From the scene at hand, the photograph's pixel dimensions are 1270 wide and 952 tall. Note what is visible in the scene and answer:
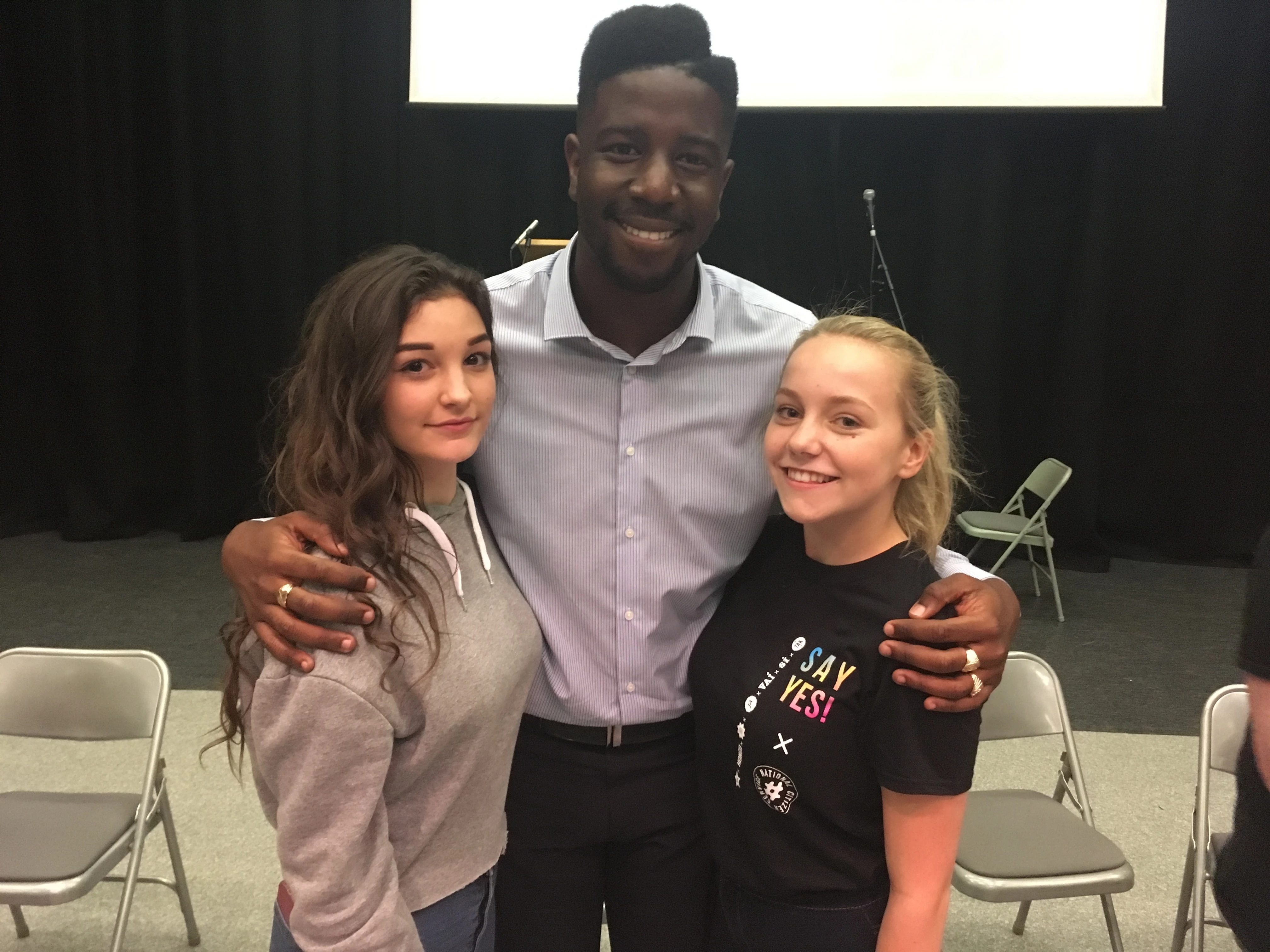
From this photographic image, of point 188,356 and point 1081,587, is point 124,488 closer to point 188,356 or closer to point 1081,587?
point 188,356

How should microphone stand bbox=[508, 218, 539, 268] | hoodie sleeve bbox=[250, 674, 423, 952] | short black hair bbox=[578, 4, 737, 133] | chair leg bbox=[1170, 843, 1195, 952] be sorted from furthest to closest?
1. microphone stand bbox=[508, 218, 539, 268]
2. chair leg bbox=[1170, 843, 1195, 952]
3. short black hair bbox=[578, 4, 737, 133]
4. hoodie sleeve bbox=[250, 674, 423, 952]

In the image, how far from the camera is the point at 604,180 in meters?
1.39

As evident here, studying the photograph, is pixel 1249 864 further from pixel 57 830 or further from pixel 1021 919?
pixel 57 830

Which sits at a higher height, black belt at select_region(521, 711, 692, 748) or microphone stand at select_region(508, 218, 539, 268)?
microphone stand at select_region(508, 218, 539, 268)

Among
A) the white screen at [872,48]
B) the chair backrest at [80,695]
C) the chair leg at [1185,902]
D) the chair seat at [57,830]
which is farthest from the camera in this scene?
the white screen at [872,48]

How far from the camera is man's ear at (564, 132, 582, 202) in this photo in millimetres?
1453

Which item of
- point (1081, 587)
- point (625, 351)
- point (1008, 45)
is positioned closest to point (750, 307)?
point (625, 351)

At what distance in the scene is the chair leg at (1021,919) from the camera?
2312 millimetres

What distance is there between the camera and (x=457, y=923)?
124cm

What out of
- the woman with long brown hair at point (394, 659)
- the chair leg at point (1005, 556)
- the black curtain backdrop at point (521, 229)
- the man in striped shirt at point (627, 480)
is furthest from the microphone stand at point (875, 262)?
the woman with long brown hair at point (394, 659)

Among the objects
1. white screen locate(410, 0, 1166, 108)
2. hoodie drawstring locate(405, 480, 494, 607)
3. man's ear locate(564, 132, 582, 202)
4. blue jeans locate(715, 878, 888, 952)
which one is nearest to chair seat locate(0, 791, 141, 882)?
hoodie drawstring locate(405, 480, 494, 607)

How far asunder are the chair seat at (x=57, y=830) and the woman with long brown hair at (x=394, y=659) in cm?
89

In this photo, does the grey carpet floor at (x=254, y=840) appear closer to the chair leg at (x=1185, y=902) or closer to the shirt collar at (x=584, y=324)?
the chair leg at (x=1185, y=902)

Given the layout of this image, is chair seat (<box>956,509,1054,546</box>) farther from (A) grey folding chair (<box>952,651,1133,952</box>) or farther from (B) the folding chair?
(B) the folding chair
